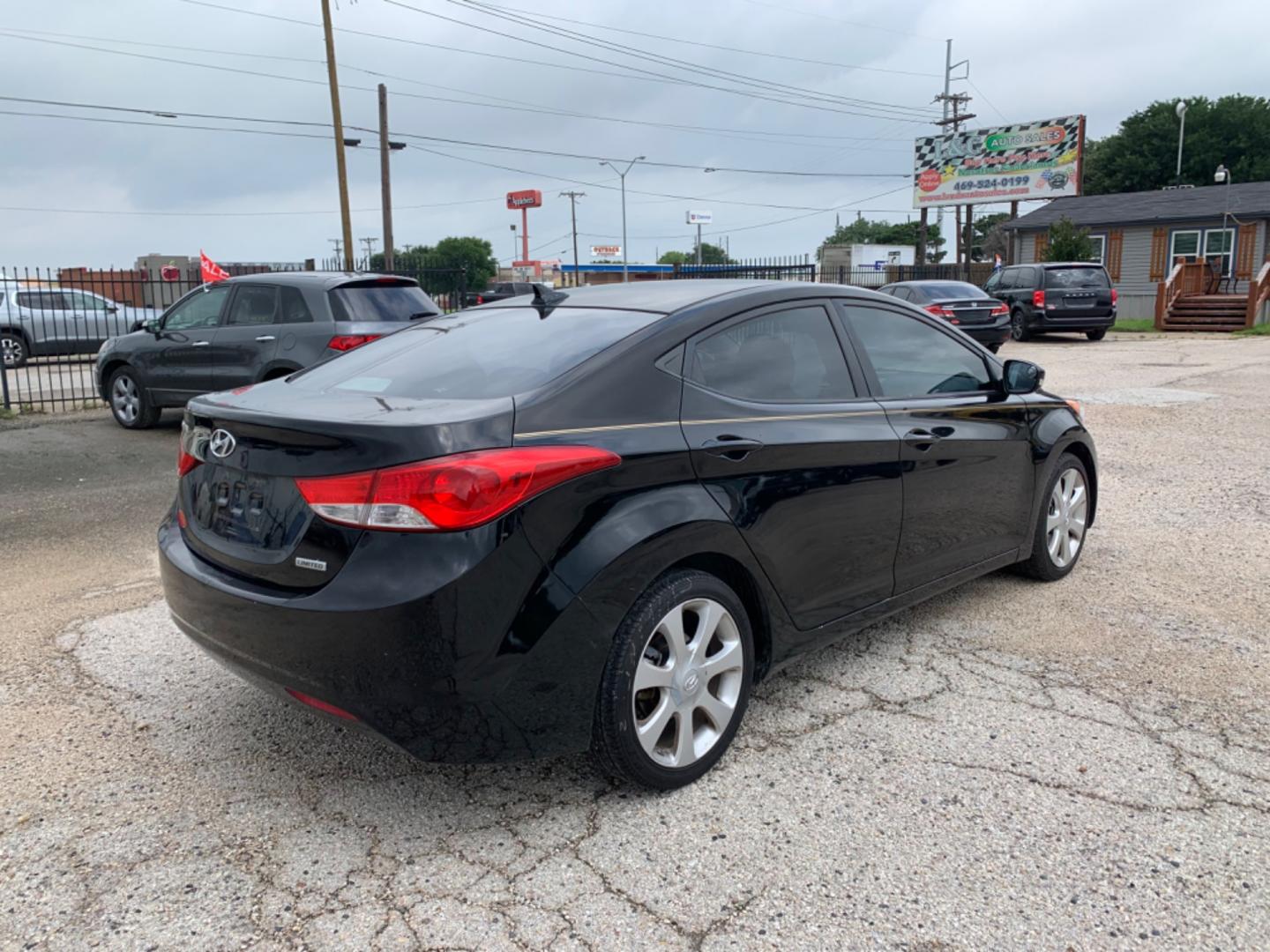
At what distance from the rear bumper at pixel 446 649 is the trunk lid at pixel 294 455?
4.5 inches

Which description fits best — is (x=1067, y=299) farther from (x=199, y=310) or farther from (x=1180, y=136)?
(x=1180, y=136)

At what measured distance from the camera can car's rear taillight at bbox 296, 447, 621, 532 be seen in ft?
8.42

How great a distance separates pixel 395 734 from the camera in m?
2.65

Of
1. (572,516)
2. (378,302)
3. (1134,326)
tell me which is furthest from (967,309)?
(572,516)

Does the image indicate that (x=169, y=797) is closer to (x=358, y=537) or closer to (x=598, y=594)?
(x=358, y=537)

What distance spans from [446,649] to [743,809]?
106cm

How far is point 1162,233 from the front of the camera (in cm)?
3431

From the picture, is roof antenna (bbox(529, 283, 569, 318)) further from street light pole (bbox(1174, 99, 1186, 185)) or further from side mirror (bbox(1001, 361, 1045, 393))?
street light pole (bbox(1174, 99, 1186, 185))

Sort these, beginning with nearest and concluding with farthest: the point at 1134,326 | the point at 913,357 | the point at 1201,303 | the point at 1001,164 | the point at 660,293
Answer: the point at 660,293, the point at 913,357, the point at 1201,303, the point at 1134,326, the point at 1001,164

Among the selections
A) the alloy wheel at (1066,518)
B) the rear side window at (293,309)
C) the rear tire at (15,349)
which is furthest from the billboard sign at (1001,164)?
the alloy wheel at (1066,518)

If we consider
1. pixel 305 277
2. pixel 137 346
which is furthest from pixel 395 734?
pixel 137 346

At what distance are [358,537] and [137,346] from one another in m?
8.95

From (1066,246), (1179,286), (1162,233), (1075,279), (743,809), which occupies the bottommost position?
(743,809)

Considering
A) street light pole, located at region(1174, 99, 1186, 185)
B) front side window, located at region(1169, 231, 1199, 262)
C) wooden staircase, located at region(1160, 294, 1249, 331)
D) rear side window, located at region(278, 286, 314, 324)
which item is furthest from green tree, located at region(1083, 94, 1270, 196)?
rear side window, located at region(278, 286, 314, 324)
